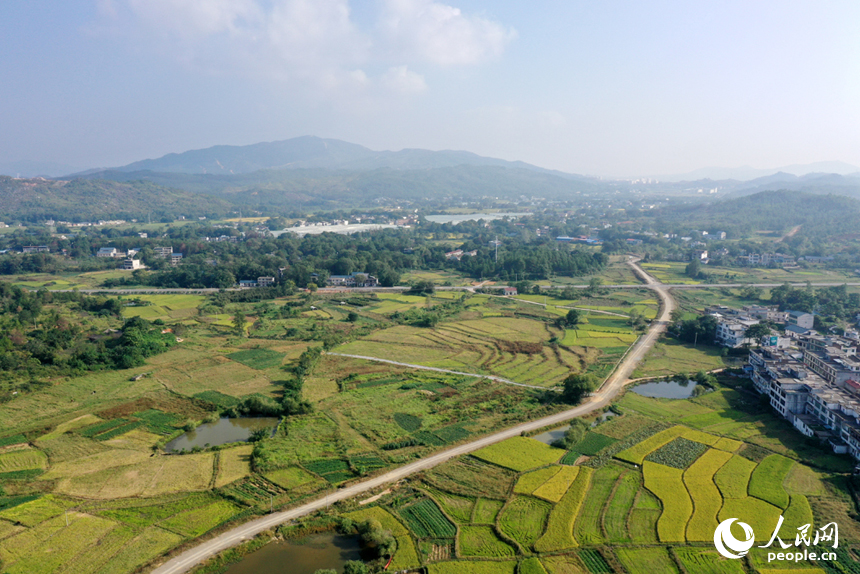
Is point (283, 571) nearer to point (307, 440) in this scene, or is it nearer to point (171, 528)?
point (171, 528)

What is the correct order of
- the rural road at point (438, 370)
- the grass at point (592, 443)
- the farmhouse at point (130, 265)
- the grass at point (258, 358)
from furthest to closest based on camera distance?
the farmhouse at point (130, 265) < the grass at point (258, 358) < the rural road at point (438, 370) < the grass at point (592, 443)

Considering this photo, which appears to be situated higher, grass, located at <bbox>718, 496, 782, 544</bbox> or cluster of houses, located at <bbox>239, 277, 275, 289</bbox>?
cluster of houses, located at <bbox>239, 277, 275, 289</bbox>

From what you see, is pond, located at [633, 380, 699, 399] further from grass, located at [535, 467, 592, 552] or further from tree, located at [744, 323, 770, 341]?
grass, located at [535, 467, 592, 552]

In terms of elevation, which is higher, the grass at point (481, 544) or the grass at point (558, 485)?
the grass at point (558, 485)

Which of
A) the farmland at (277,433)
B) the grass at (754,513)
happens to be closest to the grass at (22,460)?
the farmland at (277,433)

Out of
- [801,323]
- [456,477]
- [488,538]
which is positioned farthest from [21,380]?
[801,323]

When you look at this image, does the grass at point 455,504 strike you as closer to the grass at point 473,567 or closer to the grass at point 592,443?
the grass at point 473,567

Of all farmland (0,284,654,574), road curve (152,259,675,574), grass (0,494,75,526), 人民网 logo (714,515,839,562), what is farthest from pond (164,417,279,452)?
人民网 logo (714,515,839,562)
